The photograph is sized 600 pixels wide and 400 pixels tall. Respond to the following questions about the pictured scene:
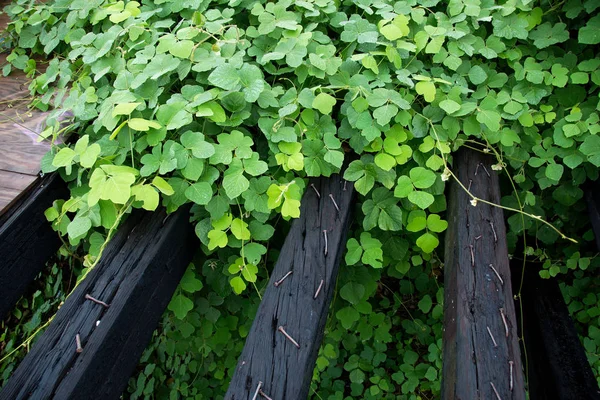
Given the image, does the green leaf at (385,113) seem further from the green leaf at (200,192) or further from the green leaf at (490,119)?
the green leaf at (200,192)

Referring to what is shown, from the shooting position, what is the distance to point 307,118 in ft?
5.16

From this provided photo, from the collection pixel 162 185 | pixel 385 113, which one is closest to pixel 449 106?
pixel 385 113

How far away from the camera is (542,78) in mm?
1795

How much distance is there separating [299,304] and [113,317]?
0.53m

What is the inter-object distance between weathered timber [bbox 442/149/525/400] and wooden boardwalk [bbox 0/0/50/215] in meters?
1.55

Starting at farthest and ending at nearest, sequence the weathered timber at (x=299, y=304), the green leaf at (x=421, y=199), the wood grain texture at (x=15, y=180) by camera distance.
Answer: the wood grain texture at (x=15, y=180) → the green leaf at (x=421, y=199) → the weathered timber at (x=299, y=304)

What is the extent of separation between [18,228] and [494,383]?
1.57 metres

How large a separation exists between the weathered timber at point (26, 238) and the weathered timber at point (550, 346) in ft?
6.38

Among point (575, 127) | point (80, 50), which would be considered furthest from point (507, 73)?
point (80, 50)

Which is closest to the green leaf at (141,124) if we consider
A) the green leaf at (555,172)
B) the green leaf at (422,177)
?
the green leaf at (422,177)

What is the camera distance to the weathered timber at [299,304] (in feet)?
3.74

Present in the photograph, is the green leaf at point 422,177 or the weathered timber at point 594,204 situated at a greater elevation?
the green leaf at point 422,177

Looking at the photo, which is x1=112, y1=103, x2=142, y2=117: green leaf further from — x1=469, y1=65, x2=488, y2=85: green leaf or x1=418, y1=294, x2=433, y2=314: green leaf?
x1=418, y1=294, x2=433, y2=314: green leaf

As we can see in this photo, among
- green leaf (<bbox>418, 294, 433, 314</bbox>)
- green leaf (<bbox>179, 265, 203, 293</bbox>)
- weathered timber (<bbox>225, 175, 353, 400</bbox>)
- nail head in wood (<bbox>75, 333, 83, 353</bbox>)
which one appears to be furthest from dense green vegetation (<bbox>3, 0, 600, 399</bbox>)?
green leaf (<bbox>418, 294, 433, 314</bbox>)
